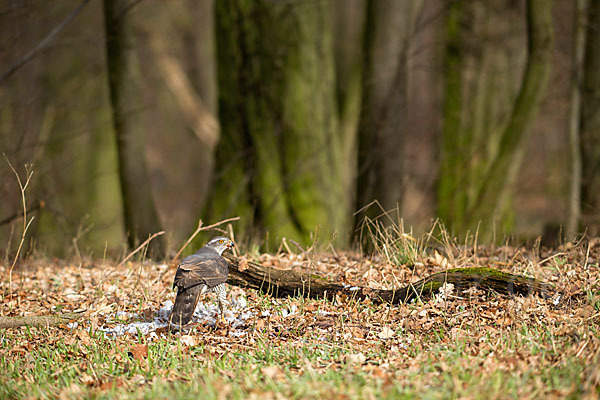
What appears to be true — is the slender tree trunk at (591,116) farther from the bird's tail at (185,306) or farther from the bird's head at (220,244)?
the bird's tail at (185,306)

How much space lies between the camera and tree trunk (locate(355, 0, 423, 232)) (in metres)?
9.47

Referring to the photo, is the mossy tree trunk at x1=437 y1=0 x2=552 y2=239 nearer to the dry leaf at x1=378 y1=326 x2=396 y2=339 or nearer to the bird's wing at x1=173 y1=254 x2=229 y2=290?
the dry leaf at x1=378 y1=326 x2=396 y2=339

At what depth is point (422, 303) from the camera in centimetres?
502

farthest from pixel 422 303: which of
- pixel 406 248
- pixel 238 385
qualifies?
pixel 238 385

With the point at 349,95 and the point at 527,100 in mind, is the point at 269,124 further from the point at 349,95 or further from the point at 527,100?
the point at 527,100

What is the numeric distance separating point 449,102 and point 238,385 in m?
9.69

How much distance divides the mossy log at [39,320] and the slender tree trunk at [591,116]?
8178 mm

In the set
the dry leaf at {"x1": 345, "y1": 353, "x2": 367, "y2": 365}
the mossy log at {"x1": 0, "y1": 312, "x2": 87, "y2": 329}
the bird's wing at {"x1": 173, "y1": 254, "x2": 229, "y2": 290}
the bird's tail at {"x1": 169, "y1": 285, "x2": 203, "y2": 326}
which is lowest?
the mossy log at {"x1": 0, "y1": 312, "x2": 87, "y2": 329}

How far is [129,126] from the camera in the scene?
8.90m

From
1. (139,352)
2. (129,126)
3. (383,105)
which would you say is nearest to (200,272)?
(139,352)

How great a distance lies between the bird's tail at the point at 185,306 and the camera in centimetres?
472

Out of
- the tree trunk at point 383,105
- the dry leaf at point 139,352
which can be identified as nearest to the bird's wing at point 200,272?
the dry leaf at point 139,352

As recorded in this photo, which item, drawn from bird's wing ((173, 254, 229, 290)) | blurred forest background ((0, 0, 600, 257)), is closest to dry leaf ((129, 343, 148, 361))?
bird's wing ((173, 254, 229, 290))

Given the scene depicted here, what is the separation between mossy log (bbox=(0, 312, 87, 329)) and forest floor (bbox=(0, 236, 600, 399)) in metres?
0.08
